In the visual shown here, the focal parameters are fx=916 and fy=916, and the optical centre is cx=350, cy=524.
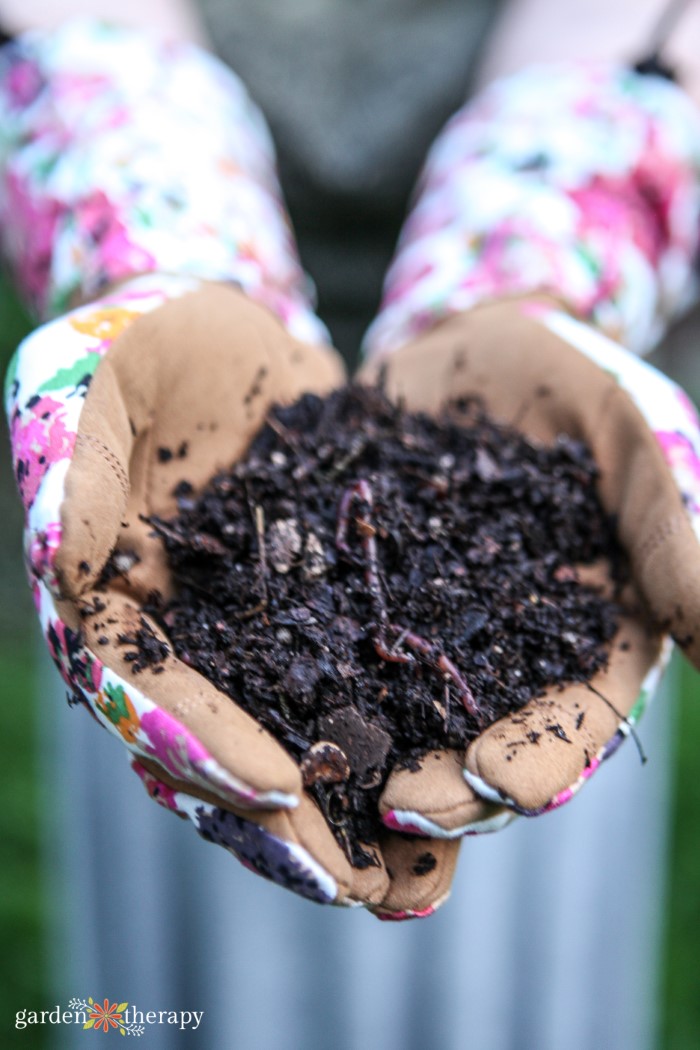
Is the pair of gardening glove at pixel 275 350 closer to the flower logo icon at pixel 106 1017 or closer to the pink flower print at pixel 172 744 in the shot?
the pink flower print at pixel 172 744

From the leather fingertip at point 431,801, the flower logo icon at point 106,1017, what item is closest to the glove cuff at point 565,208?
the leather fingertip at point 431,801

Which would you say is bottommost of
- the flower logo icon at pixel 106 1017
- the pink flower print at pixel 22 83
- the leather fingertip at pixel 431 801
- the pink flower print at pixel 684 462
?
the flower logo icon at pixel 106 1017

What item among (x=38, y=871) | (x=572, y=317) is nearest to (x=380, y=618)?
(x=572, y=317)

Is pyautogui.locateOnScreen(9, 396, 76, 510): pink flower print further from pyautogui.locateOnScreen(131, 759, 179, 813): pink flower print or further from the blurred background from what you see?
the blurred background

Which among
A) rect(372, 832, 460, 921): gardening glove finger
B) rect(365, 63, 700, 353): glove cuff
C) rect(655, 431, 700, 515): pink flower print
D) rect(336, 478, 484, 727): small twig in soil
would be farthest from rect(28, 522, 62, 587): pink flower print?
rect(365, 63, 700, 353): glove cuff

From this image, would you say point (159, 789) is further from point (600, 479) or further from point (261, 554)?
point (600, 479)

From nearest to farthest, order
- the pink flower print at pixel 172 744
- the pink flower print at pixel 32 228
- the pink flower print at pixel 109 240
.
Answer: the pink flower print at pixel 172 744 → the pink flower print at pixel 109 240 → the pink flower print at pixel 32 228

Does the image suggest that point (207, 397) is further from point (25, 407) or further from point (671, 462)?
point (671, 462)
